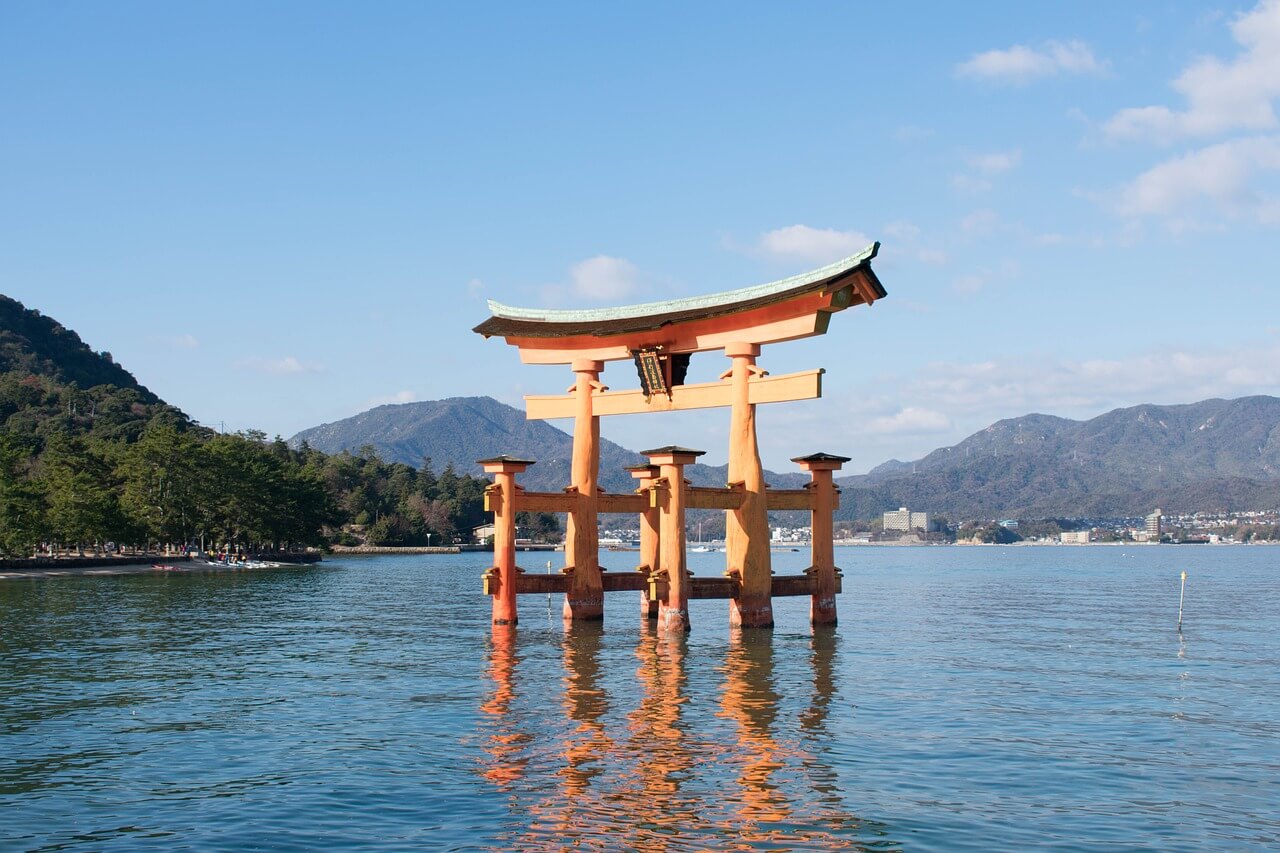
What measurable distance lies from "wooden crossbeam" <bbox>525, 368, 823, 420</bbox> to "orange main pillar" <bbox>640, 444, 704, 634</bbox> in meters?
1.77

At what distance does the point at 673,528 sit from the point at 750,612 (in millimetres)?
3632

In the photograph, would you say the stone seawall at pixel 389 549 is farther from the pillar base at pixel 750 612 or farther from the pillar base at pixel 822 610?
the pillar base at pixel 750 612

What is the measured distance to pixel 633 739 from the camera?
17156 millimetres

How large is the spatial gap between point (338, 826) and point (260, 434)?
132 meters

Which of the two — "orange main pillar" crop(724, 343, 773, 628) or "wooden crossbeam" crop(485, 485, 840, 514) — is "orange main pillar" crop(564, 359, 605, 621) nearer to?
"wooden crossbeam" crop(485, 485, 840, 514)

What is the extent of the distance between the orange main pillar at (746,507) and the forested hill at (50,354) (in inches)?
5776

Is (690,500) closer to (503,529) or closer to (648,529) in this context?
(648,529)

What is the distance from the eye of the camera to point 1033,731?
18453 mm

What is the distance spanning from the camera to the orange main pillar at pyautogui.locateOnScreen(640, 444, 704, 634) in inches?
1171

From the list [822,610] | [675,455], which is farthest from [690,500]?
[822,610]

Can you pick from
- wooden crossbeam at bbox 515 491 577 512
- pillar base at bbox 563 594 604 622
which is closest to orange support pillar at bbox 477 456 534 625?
wooden crossbeam at bbox 515 491 577 512

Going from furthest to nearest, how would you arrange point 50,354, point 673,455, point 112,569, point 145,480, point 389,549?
point 50,354
point 389,549
point 145,480
point 112,569
point 673,455

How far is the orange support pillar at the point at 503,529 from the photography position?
3108 cm

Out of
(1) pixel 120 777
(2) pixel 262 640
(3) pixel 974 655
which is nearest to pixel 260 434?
(2) pixel 262 640
